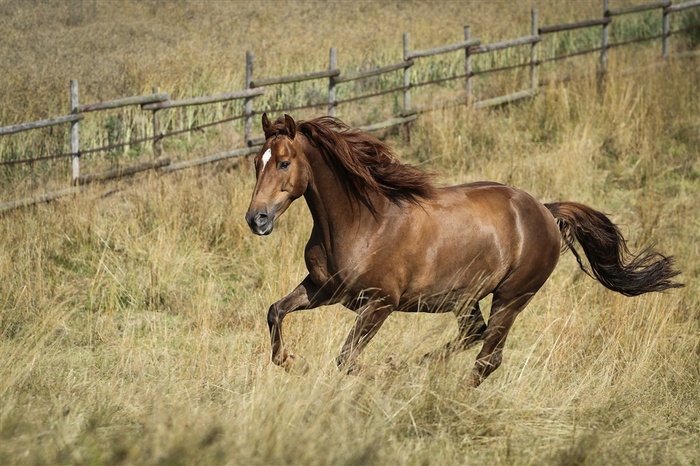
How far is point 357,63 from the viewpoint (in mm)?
15711

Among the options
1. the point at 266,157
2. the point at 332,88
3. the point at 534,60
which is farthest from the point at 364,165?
the point at 534,60

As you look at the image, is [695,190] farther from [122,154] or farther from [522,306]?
[122,154]

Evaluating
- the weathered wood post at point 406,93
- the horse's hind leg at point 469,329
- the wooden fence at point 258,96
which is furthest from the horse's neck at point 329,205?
the weathered wood post at point 406,93

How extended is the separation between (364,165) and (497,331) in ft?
4.42

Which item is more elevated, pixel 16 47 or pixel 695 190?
pixel 16 47

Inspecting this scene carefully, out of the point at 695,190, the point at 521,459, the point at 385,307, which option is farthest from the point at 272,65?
→ the point at 521,459

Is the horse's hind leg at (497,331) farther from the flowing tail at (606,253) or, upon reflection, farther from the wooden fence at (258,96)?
the wooden fence at (258,96)

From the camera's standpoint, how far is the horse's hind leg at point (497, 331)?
6.11 meters

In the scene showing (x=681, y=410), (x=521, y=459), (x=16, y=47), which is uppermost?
(x=16, y=47)

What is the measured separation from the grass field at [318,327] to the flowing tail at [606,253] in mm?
220

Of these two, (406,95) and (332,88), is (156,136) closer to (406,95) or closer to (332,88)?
(332,88)

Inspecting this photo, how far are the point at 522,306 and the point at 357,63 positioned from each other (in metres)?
9.82

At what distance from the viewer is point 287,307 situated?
5438 mm

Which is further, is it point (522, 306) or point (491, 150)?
point (491, 150)
